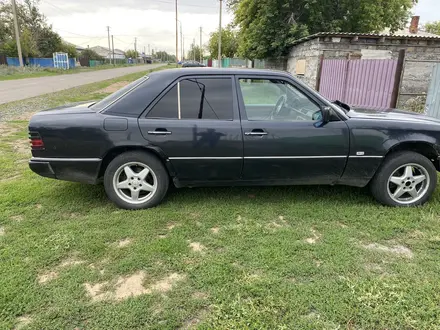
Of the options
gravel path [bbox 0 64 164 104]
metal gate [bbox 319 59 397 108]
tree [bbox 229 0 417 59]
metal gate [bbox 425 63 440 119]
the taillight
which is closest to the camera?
the taillight

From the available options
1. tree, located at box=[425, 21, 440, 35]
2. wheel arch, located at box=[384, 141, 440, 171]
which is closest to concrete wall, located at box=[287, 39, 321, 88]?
wheel arch, located at box=[384, 141, 440, 171]

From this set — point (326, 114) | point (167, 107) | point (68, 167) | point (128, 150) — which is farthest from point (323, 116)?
point (68, 167)

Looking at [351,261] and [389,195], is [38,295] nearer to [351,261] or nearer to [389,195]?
[351,261]

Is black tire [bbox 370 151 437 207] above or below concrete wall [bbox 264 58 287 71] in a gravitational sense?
below

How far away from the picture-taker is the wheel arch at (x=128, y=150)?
144 inches

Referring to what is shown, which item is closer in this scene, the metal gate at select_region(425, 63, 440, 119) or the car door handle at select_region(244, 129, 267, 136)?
the car door handle at select_region(244, 129, 267, 136)

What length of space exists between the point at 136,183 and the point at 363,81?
26.9ft

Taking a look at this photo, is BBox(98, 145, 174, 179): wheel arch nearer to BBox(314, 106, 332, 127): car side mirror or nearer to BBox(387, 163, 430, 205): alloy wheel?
BBox(314, 106, 332, 127): car side mirror

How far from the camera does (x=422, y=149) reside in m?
3.95

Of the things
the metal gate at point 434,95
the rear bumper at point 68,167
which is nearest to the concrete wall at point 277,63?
the metal gate at point 434,95

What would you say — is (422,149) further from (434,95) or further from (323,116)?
(434,95)

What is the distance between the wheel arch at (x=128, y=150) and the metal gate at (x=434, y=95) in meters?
6.44

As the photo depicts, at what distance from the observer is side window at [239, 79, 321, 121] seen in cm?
380

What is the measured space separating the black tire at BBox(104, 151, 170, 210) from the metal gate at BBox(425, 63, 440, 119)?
6.50 metres
